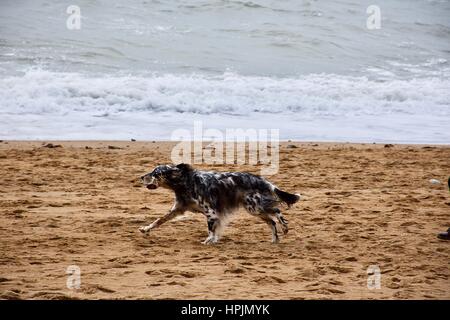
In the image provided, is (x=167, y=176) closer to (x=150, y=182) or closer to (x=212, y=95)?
(x=150, y=182)

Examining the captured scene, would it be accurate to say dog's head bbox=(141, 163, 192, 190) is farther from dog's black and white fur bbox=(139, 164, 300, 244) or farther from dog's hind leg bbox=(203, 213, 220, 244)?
dog's hind leg bbox=(203, 213, 220, 244)

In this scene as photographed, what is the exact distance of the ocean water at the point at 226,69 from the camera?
15203 millimetres

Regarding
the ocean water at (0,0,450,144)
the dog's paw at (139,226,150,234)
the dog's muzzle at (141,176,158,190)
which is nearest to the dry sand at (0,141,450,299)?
the dog's paw at (139,226,150,234)

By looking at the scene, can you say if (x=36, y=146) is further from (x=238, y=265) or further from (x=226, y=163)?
(x=238, y=265)

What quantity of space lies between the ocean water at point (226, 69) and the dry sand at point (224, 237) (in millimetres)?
3060

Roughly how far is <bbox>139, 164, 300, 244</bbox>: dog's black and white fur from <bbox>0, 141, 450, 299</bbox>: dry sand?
0.29 meters

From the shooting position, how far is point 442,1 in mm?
32781

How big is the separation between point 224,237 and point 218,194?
1.65 feet

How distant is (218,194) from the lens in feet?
22.9

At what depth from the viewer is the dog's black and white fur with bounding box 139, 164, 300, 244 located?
693cm

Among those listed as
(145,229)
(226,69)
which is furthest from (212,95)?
(145,229)
